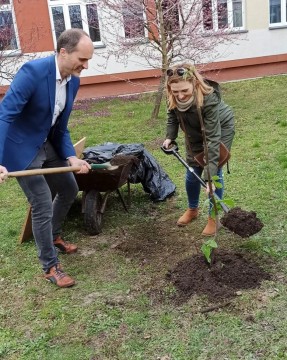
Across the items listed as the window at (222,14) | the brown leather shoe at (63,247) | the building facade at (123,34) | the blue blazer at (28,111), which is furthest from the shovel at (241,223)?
the building facade at (123,34)

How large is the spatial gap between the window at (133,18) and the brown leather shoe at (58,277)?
21.0ft

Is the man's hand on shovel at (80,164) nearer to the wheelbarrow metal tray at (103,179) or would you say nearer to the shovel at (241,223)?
the wheelbarrow metal tray at (103,179)

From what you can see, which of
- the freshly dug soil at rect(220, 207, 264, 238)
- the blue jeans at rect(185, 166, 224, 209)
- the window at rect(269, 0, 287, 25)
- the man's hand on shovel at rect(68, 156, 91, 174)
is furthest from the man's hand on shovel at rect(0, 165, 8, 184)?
the window at rect(269, 0, 287, 25)

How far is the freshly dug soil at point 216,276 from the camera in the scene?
10.1 ft

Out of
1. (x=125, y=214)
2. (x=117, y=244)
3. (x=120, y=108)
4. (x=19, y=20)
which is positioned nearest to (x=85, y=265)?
(x=117, y=244)

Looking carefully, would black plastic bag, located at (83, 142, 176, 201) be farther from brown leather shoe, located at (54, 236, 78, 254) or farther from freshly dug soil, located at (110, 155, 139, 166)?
brown leather shoe, located at (54, 236, 78, 254)

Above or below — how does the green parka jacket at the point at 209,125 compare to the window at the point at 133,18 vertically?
below

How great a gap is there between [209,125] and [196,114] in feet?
0.49

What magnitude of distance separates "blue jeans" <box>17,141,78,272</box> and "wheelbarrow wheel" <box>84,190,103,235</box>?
41cm

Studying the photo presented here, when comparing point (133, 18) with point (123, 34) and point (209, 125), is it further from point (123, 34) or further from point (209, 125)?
point (209, 125)

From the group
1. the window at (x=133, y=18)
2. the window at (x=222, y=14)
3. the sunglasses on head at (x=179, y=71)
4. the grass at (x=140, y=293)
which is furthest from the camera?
the window at (x=222, y=14)

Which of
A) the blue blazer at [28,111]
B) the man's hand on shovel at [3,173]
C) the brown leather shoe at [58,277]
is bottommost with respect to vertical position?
the brown leather shoe at [58,277]

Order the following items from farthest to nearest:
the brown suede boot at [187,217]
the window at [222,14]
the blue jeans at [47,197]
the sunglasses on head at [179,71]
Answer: the window at [222,14]
the brown suede boot at [187,217]
the blue jeans at [47,197]
the sunglasses on head at [179,71]

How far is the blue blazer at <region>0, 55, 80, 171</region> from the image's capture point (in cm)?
287
